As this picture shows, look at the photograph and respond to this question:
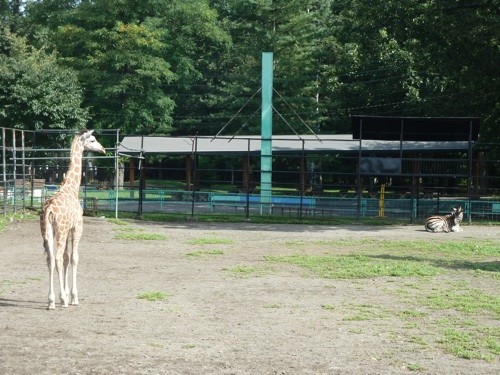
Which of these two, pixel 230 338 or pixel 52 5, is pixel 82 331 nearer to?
pixel 230 338

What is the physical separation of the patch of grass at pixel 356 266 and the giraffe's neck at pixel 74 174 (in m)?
4.47

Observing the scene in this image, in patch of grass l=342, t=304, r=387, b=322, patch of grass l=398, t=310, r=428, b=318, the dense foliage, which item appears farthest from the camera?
the dense foliage

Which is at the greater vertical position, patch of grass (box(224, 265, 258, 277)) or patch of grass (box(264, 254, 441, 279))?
patch of grass (box(264, 254, 441, 279))

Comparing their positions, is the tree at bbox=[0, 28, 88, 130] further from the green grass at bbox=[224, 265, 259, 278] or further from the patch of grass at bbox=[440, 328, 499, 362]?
the patch of grass at bbox=[440, 328, 499, 362]

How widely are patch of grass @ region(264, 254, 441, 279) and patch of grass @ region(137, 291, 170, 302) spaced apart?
3331 mm

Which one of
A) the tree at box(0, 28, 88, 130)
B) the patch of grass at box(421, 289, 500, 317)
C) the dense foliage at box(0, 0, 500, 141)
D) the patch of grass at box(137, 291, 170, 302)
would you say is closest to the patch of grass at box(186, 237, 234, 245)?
the patch of grass at box(137, 291, 170, 302)

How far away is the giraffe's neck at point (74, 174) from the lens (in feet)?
39.4

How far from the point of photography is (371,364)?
8.17 meters

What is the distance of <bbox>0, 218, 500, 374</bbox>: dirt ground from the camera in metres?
8.08

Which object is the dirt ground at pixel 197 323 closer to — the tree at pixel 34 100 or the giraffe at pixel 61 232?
the giraffe at pixel 61 232

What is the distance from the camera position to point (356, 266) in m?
15.3


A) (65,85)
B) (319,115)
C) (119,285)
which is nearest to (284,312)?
(119,285)

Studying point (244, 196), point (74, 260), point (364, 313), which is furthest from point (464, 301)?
point (244, 196)

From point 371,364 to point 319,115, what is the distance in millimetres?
42004
